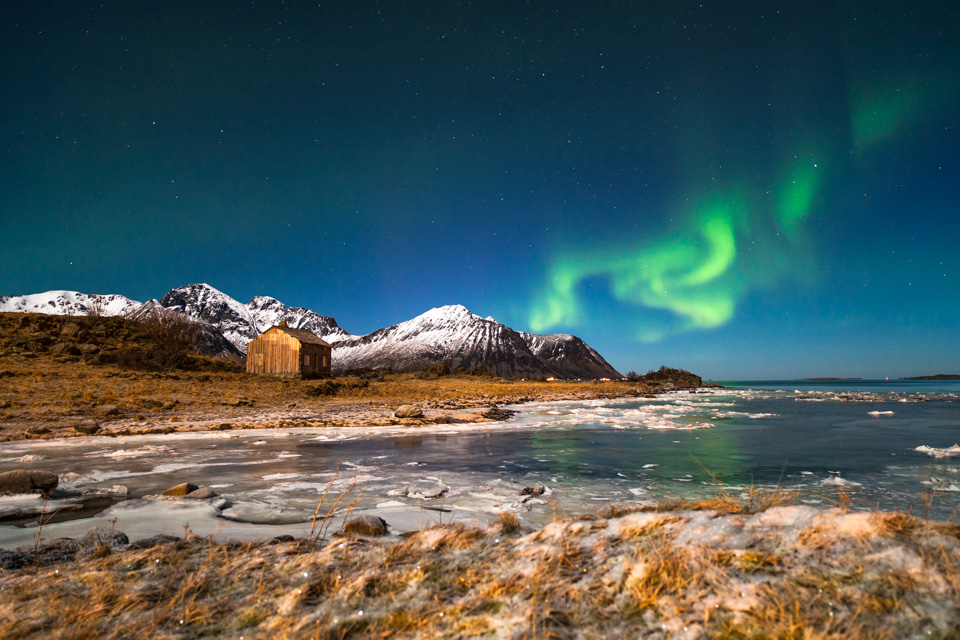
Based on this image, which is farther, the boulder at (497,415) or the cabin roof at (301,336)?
the cabin roof at (301,336)

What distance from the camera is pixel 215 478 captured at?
925cm

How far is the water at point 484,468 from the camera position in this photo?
727 cm

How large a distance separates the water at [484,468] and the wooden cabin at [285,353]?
35052 mm

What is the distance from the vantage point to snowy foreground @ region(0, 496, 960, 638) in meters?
2.47

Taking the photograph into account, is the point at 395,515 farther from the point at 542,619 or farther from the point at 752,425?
the point at 752,425

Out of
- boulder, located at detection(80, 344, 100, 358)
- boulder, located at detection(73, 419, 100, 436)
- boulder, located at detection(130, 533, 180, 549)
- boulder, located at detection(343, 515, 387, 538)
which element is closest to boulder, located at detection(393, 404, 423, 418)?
boulder, located at detection(73, 419, 100, 436)

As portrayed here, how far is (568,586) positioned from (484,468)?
8232 mm

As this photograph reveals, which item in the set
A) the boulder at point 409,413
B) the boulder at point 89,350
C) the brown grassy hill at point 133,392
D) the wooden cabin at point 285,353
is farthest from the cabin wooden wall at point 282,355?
the boulder at point 409,413

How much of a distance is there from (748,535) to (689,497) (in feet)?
18.2

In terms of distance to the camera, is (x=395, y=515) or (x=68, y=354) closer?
(x=395, y=515)

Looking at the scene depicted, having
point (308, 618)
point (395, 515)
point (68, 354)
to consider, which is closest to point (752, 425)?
point (395, 515)

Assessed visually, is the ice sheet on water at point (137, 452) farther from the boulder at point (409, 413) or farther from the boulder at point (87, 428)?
the boulder at point (409, 413)

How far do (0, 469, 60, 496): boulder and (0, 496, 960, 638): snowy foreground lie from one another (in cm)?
492

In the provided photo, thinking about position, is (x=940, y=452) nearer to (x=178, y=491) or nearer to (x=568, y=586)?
(x=568, y=586)
